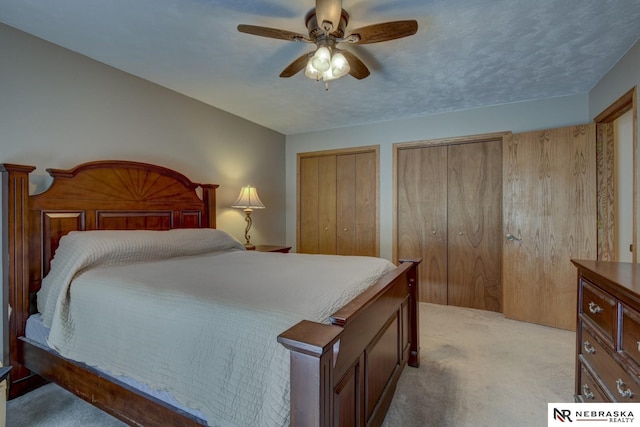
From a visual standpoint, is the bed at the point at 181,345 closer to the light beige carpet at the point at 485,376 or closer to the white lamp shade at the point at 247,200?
the light beige carpet at the point at 485,376

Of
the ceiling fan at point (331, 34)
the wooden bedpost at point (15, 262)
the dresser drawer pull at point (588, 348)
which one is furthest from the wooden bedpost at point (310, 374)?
the wooden bedpost at point (15, 262)

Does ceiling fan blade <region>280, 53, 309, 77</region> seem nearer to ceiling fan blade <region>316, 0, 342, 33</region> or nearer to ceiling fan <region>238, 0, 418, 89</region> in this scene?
ceiling fan <region>238, 0, 418, 89</region>

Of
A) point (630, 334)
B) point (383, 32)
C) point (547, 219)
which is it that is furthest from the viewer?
point (547, 219)

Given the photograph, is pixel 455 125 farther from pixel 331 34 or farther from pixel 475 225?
pixel 331 34

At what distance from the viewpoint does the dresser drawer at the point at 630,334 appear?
1.07m

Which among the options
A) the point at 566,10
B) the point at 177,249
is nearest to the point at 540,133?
the point at 566,10

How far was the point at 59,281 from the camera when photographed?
1.68m

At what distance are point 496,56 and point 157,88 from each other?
292 cm

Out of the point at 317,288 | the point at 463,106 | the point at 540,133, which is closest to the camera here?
the point at 317,288

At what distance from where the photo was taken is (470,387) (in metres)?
1.95

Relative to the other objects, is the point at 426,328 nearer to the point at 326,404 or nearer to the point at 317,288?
the point at 317,288

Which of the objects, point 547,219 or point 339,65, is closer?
point 339,65

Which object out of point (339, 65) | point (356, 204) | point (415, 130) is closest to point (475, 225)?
point (415, 130)

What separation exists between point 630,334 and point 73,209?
10.2ft
